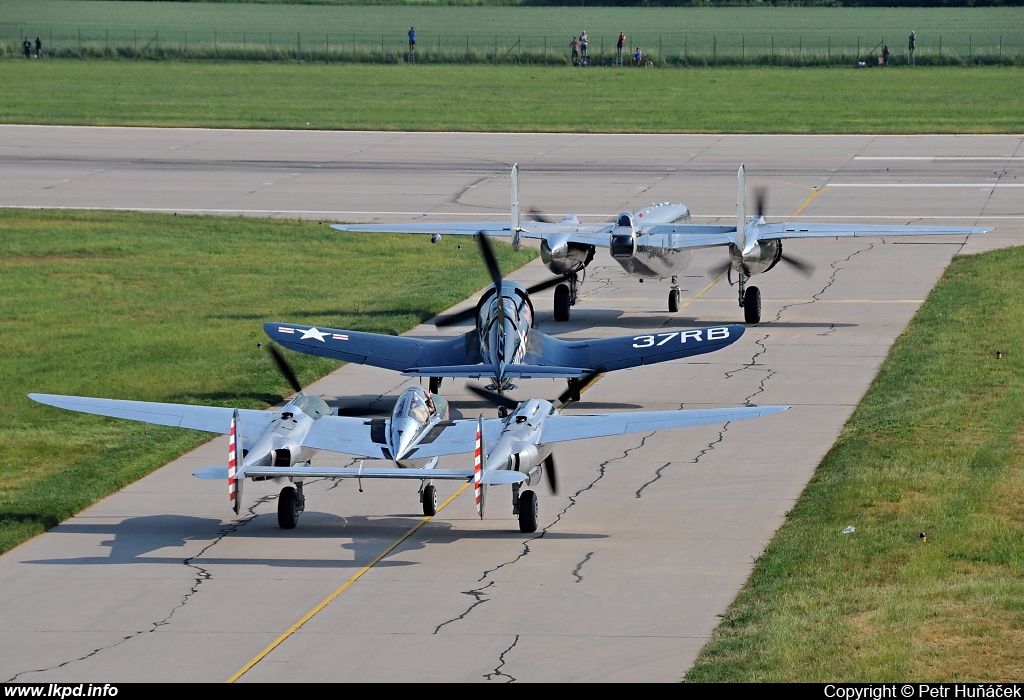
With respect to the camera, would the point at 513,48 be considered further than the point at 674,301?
Yes

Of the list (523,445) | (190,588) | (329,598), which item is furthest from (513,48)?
(329,598)

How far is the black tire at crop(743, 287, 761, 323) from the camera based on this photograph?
35.3 m

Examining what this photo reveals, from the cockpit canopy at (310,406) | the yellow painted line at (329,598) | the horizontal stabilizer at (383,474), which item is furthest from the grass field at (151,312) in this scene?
the yellow painted line at (329,598)

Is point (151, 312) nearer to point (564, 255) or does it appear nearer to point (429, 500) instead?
point (564, 255)

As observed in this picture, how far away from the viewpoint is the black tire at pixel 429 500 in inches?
838

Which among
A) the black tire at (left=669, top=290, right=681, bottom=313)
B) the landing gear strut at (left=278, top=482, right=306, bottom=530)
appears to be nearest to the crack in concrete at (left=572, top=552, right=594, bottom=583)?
the landing gear strut at (left=278, top=482, right=306, bottom=530)

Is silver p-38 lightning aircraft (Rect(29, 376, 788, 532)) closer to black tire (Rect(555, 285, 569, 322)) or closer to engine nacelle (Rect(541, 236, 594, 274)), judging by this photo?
engine nacelle (Rect(541, 236, 594, 274))

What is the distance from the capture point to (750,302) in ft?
116

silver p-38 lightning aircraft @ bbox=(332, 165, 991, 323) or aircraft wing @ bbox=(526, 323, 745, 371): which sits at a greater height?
silver p-38 lightning aircraft @ bbox=(332, 165, 991, 323)

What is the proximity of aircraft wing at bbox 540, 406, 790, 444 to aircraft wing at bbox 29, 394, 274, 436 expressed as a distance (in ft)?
13.9

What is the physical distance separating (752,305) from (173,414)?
17746mm

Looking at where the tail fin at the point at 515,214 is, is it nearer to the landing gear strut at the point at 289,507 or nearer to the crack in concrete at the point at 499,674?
the landing gear strut at the point at 289,507

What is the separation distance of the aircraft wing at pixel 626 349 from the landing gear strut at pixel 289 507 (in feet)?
23.8
